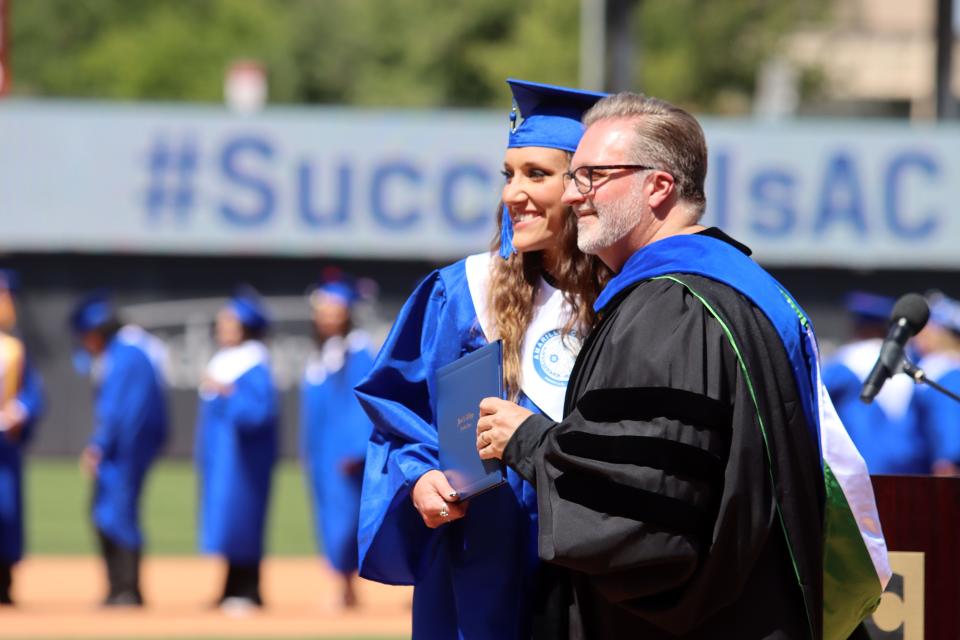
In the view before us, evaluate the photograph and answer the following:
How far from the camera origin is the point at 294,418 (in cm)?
1931

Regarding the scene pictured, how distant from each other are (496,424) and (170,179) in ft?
53.5

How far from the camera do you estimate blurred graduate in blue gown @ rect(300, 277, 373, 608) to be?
9906mm

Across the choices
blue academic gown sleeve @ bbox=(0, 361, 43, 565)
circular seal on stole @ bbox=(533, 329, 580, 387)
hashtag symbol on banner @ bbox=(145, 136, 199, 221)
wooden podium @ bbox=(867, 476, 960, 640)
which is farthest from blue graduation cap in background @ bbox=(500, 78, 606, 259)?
hashtag symbol on banner @ bbox=(145, 136, 199, 221)

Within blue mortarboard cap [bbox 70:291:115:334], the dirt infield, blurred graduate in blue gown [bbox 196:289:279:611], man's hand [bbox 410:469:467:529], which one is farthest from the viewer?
blue mortarboard cap [bbox 70:291:115:334]

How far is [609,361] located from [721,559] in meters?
0.44

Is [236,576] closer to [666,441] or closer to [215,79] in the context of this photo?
[666,441]

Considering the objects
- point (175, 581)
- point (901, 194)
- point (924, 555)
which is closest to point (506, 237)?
point (924, 555)

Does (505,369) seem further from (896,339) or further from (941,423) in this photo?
(941,423)

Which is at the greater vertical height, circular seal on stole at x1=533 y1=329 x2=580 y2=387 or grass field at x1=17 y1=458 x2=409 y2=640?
circular seal on stole at x1=533 y1=329 x2=580 y2=387

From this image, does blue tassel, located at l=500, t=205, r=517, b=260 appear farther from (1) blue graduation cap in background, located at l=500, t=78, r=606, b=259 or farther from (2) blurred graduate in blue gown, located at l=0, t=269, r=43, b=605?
(2) blurred graduate in blue gown, located at l=0, t=269, r=43, b=605

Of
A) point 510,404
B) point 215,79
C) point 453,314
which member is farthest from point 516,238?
point 215,79

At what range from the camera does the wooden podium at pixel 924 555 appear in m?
3.83

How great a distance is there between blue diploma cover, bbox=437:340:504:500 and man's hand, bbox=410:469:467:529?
22 mm

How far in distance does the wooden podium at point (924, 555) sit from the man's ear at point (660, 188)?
992 mm
